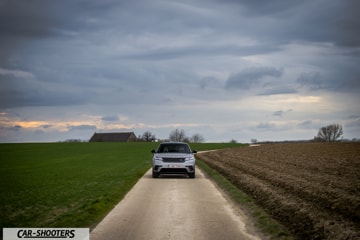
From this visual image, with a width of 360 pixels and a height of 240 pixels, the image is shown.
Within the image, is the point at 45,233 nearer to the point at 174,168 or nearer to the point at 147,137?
the point at 174,168

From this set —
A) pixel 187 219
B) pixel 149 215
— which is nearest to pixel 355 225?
pixel 187 219

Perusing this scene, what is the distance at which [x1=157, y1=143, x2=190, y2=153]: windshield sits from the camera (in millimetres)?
24188

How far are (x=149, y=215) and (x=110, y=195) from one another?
15.5 ft

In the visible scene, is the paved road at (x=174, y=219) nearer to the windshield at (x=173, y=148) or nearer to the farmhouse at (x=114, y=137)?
the windshield at (x=173, y=148)

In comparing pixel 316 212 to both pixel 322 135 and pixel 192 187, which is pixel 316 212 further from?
pixel 322 135

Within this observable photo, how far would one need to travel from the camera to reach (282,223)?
10484mm

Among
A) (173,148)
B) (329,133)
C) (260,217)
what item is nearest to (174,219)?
(260,217)

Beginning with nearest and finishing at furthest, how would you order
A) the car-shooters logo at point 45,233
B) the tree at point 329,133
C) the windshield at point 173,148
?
the car-shooters logo at point 45,233 → the windshield at point 173,148 → the tree at point 329,133

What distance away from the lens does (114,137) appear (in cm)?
16225

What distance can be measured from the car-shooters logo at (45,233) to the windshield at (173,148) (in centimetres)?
1469

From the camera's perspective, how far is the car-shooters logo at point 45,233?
8773 mm

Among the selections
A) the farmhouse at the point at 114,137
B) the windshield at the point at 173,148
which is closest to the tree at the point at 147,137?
the farmhouse at the point at 114,137

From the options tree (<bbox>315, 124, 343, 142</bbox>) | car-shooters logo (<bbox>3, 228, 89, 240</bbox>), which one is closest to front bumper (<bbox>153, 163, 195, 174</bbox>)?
car-shooters logo (<bbox>3, 228, 89, 240</bbox>)

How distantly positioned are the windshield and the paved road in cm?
815
